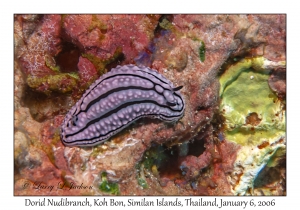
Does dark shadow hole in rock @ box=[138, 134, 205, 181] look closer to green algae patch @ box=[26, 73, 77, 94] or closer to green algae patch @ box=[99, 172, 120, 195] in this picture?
green algae patch @ box=[99, 172, 120, 195]


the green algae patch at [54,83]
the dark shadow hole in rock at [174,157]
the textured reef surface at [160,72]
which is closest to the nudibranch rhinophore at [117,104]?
the textured reef surface at [160,72]

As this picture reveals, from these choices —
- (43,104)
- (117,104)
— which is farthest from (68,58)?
(117,104)

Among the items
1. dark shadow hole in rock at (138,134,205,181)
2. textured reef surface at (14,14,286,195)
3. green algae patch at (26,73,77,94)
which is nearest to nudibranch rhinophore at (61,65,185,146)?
textured reef surface at (14,14,286,195)

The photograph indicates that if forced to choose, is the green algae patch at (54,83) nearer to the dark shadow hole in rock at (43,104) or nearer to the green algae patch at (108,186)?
the dark shadow hole in rock at (43,104)

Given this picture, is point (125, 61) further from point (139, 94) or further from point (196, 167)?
point (196, 167)

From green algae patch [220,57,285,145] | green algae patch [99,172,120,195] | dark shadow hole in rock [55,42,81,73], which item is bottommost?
green algae patch [99,172,120,195]

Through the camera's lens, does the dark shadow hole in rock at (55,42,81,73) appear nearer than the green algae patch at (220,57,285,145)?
Yes

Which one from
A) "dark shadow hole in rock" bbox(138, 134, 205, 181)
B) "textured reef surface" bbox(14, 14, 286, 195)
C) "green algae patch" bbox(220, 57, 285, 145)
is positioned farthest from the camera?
"dark shadow hole in rock" bbox(138, 134, 205, 181)

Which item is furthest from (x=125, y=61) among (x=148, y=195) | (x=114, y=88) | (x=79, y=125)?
(x=148, y=195)
